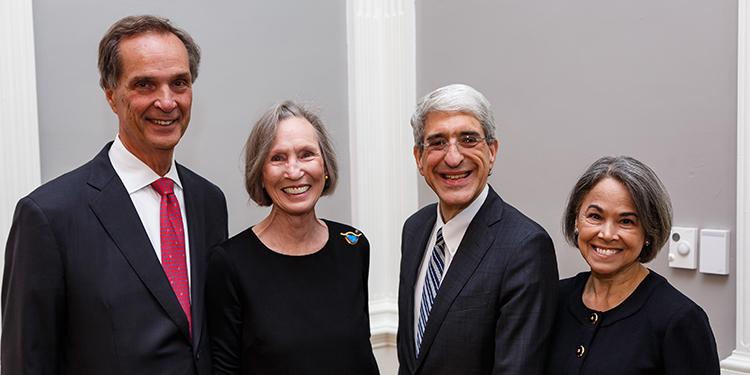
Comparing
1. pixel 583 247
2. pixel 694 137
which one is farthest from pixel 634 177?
pixel 694 137

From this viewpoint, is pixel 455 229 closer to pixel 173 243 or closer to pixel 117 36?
pixel 173 243

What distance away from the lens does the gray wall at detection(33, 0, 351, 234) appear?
269 centimetres

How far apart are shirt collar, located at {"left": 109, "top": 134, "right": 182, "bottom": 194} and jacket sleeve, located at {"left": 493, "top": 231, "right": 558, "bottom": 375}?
37.0 inches

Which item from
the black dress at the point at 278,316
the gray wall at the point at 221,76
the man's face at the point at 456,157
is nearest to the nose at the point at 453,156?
the man's face at the point at 456,157

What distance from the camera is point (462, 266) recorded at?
1.99 metres

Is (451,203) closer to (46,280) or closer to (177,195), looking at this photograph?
(177,195)

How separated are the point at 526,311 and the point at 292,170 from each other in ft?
2.32

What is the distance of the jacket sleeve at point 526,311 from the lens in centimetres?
187

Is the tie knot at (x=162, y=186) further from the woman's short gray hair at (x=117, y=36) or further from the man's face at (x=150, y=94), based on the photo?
the woman's short gray hair at (x=117, y=36)

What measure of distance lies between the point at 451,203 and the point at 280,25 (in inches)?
60.3

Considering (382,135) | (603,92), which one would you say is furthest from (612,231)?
(382,135)

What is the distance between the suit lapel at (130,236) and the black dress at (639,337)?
0.95 m

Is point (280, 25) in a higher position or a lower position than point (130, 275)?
higher

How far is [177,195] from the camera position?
214 cm
